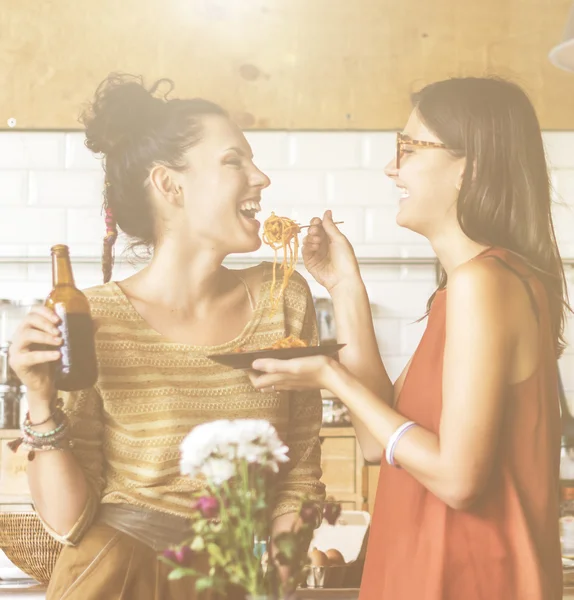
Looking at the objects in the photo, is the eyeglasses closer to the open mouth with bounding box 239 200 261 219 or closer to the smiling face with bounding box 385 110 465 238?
the smiling face with bounding box 385 110 465 238

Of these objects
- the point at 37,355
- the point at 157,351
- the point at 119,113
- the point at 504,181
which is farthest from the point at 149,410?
the point at 504,181

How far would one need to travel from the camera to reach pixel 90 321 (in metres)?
1.43

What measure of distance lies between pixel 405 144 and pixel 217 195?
1.11 feet

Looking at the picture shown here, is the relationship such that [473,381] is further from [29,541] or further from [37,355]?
[29,541]

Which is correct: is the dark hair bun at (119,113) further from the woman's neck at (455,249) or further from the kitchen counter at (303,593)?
the kitchen counter at (303,593)

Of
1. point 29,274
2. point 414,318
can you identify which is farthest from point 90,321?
point 414,318

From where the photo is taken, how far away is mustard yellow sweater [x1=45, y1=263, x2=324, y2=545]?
142 centimetres

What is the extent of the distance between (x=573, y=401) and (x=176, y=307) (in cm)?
85

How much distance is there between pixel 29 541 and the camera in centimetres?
144

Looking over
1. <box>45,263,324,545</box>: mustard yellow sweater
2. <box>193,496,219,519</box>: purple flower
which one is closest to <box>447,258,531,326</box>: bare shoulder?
<box>45,263,324,545</box>: mustard yellow sweater

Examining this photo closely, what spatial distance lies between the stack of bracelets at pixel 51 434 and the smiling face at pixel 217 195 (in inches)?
14.5

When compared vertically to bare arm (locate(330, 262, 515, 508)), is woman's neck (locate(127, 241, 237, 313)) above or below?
above

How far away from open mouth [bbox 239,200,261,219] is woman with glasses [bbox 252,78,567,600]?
0.88 feet

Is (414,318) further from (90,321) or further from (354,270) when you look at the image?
(90,321)
